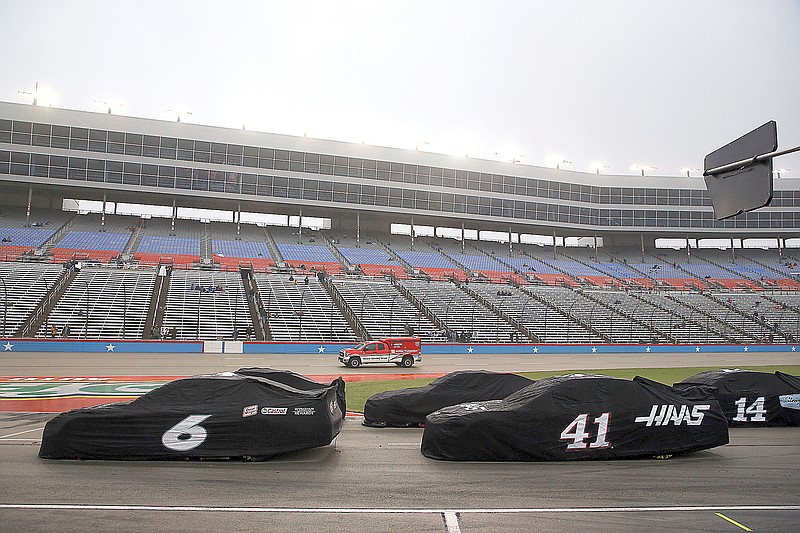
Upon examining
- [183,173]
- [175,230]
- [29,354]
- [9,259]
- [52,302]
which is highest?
[183,173]

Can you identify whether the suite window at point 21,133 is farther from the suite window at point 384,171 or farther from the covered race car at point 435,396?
the covered race car at point 435,396

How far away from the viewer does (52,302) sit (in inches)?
1446

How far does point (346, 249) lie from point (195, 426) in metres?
48.3

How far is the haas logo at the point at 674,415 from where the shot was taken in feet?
31.2

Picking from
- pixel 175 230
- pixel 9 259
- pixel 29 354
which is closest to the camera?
pixel 29 354

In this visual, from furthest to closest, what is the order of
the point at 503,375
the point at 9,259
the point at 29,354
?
the point at 9,259, the point at 29,354, the point at 503,375

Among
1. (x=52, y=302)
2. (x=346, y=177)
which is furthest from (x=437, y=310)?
(x=52, y=302)

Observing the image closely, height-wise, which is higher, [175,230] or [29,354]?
[175,230]

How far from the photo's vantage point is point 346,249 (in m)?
57.1

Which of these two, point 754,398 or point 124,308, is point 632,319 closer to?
point 754,398

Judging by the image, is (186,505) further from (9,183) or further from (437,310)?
(9,183)

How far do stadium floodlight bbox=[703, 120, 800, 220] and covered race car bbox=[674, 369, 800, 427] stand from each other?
8693 mm

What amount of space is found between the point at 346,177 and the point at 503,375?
45572mm

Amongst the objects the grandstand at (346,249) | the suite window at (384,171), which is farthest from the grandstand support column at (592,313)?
the suite window at (384,171)
